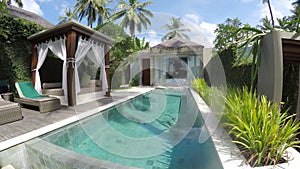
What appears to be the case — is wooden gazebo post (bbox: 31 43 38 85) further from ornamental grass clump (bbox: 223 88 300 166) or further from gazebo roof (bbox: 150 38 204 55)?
gazebo roof (bbox: 150 38 204 55)

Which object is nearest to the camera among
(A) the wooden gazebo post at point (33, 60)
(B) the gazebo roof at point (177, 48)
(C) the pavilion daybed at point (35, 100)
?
(C) the pavilion daybed at point (35, 100)

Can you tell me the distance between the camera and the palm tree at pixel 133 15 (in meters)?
23.8

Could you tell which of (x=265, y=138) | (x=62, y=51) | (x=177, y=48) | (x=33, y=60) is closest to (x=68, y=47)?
(x=62, y=51)

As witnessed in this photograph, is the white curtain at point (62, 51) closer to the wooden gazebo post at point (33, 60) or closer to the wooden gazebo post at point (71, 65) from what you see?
the wooden gazebo post at point (71, 65)

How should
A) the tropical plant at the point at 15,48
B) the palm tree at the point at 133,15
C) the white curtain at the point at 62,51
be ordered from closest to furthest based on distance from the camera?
the white curtain at the point at 62,51 < the tropical plant at the point at 15,48 < the palm tree at the point at 133,15

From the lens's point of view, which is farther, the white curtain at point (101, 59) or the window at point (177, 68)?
the window at point (177, 68)

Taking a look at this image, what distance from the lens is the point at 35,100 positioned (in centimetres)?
564

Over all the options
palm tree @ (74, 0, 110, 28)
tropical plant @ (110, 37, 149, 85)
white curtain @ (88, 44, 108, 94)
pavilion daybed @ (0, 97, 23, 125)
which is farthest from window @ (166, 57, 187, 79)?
pavilion daybed @ (0, 97, 23, 125)

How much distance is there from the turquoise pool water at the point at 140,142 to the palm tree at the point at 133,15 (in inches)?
797

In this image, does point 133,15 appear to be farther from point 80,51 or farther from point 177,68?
point 80,51

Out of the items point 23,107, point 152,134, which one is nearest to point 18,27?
point 23,107

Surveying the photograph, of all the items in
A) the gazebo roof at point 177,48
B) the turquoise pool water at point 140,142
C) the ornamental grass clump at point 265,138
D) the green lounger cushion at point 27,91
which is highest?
the gazebo roof at point 177,48

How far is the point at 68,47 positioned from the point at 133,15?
19252 mm

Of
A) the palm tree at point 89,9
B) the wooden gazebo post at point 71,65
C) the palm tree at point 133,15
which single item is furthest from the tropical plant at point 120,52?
the palm tree at point 89,9
